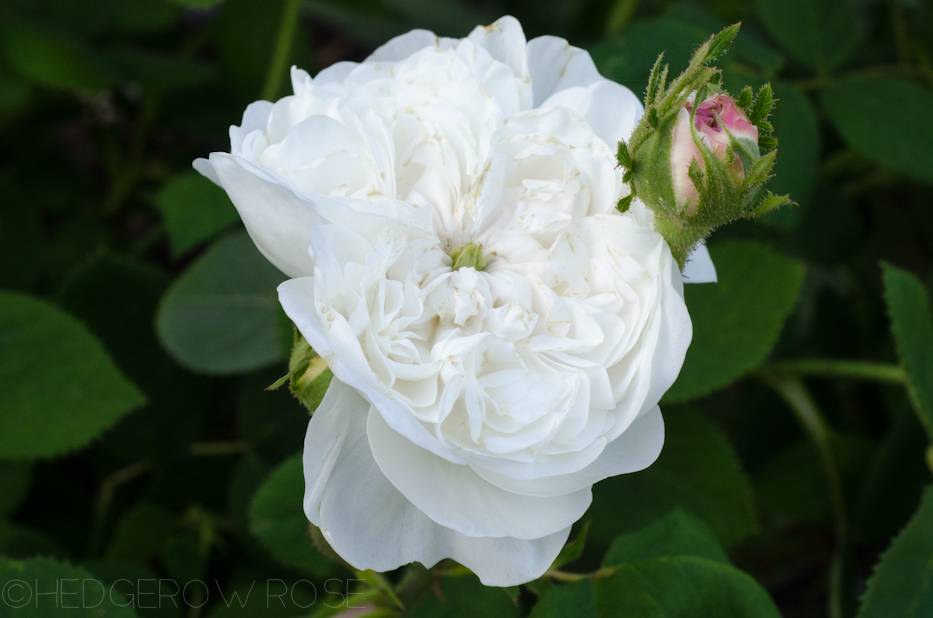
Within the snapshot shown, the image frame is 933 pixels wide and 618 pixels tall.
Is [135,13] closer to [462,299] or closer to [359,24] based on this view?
[359,24]

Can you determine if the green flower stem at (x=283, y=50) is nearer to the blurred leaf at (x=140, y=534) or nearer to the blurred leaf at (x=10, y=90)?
the blurred leaf at (x=10, y=90)

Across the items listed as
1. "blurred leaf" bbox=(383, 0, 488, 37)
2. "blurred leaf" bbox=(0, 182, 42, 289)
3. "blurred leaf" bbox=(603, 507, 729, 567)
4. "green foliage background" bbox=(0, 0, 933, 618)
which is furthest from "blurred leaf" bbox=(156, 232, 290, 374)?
"blurred leaf" bbox=(383, 0, 488, 37)

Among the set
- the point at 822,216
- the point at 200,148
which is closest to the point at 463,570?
the point at 822,216

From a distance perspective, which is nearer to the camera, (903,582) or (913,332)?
(903,582)

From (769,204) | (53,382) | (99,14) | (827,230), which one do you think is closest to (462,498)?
(769,204)

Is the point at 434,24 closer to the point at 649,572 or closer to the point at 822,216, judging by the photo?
the point at 822,216

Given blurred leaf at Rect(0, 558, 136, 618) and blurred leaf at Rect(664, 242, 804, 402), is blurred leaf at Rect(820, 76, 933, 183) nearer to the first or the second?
blurred leaf at Rect(664, 242, 804, 402)
